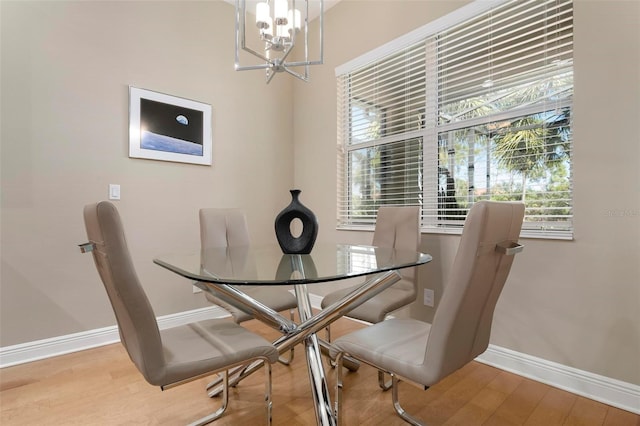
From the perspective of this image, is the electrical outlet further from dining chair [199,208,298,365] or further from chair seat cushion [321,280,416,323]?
dining chair [199,208,298,365]

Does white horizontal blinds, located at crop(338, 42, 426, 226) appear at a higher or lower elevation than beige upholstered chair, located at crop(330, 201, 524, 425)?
higher

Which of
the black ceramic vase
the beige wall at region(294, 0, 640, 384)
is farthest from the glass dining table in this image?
the beige wall at region(294, 0, 640, 384)

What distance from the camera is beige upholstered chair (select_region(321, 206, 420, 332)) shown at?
1.77 meters

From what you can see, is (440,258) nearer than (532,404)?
No

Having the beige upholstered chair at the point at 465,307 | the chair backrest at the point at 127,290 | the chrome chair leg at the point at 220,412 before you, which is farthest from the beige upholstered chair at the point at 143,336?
the beige upholstered chair at the point at 465,307

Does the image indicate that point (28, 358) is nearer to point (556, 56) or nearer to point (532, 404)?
point (532, 404)

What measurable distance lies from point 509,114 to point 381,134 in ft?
3.51

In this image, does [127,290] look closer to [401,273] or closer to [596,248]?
[401,273]

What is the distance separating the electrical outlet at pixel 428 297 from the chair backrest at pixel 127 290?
1.90m

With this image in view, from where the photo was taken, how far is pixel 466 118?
7.26 ft

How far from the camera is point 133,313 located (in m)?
0.97

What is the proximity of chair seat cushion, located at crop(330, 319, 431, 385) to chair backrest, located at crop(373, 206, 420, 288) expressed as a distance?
609mm

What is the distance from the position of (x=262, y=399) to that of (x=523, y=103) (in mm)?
2314

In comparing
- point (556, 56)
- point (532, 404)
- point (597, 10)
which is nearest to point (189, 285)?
point (532, 404)
